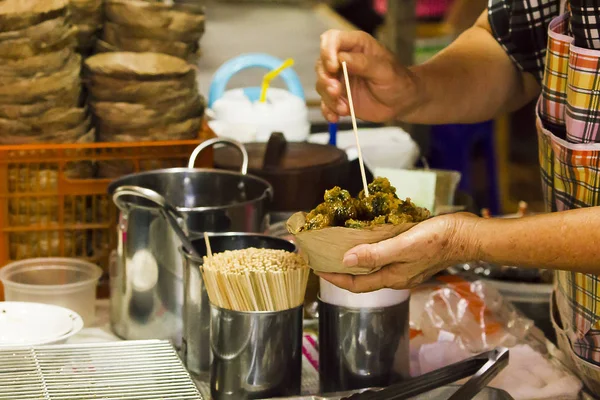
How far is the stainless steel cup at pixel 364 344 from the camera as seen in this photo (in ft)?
4.93

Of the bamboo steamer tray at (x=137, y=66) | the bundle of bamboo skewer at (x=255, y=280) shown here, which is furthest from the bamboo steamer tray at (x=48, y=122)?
the bundle of bamboo skewer at (x=255, y=280)

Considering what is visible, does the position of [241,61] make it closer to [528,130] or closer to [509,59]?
[509,59]

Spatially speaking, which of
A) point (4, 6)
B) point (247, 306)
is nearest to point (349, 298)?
point (247, 306)

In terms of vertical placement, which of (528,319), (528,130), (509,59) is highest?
(509,59)

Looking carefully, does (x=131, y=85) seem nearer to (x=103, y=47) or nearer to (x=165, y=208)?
(x=103, y=47)

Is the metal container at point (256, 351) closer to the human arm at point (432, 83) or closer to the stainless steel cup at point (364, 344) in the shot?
the stainless steel cup at point (364, 344)

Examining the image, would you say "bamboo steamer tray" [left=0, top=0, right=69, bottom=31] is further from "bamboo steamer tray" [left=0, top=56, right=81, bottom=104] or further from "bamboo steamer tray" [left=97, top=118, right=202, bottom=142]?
"bamboo steamer tray" [left=97, top=118, right=202, bottom=142]

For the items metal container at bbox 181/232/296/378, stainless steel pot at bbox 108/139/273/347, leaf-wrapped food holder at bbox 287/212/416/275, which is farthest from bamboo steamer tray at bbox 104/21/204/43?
leaf-wrapped food holder at bbox 287/212/416/275

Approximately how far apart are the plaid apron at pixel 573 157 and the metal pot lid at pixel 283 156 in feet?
1.99

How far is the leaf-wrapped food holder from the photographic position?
127cm

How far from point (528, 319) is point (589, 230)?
0.63 m

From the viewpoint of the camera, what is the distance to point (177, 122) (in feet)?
6.85

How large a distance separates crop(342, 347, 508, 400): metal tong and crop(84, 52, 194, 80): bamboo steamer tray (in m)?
0.95

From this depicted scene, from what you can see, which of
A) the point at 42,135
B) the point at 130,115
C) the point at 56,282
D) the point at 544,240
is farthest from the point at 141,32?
the point at 544,240
